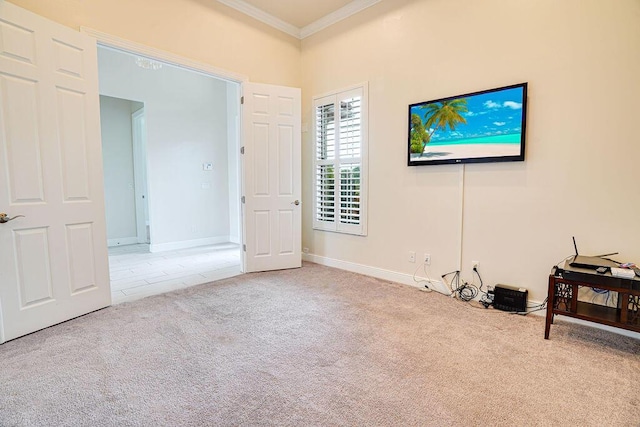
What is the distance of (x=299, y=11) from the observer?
156 inches

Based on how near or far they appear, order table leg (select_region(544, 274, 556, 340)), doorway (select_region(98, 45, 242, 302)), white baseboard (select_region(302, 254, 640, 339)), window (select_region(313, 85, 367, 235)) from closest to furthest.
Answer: table leg (select_region(544, 274, 556, 340)) < white baseboard (select_region(302, 254, 640, 339)) < window (select_region(313, 85, 367, 235)) < doorway (select_region(98, 45, 242, 302))

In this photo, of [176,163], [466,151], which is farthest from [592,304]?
[176,163]

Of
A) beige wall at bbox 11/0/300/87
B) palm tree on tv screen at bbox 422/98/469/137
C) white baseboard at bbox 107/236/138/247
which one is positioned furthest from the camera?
white baseboard at bbox 107/236/138/247

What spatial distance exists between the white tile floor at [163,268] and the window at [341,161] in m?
1.55

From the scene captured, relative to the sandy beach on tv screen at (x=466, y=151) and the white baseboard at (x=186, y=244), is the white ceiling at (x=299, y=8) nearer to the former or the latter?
the sandy beach on tv screen at (x=466, y=151)

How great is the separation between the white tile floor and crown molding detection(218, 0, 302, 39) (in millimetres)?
3319

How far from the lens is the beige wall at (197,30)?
2697 mm

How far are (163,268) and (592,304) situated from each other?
4778 millimetres

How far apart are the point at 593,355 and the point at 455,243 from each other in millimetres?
1341

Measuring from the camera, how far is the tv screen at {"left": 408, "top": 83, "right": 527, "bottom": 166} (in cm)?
270

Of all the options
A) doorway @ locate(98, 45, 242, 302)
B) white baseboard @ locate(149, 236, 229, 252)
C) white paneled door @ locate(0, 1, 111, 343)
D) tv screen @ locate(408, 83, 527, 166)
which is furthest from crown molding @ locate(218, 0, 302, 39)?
white baseboard @ locate(149, 236, 229, 252)

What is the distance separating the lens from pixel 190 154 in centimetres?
590

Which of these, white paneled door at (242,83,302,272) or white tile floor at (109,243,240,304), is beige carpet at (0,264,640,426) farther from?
white paneled door at (242,83,302,272)

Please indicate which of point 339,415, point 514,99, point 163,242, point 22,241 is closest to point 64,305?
point 22,241
